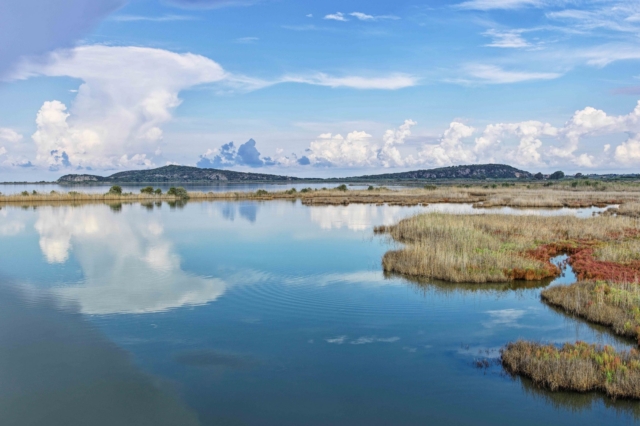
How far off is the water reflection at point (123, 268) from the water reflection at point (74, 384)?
208 cm

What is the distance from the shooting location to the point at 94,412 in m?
8.76

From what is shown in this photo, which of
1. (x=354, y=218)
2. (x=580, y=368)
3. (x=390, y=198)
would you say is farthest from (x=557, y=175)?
(x=580, y=368)

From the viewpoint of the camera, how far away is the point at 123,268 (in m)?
20.8

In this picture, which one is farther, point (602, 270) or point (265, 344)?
point (602, 270)

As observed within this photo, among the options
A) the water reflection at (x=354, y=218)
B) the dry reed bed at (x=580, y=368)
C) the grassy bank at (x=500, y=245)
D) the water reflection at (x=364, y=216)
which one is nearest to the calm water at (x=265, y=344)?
the dry reed bed at (x=580, y=368)

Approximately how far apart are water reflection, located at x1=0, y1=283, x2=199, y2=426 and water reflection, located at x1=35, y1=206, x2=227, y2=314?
2.08 metres

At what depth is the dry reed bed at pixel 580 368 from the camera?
351 inches

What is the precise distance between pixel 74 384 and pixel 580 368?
30.1ft

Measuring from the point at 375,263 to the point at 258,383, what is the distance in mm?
12129

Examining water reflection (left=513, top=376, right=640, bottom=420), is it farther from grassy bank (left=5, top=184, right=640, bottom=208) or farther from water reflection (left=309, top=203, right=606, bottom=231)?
grassy bank (left=5, top=184, right=640, bottom=208)

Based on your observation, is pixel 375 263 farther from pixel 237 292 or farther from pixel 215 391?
pixel 215 391

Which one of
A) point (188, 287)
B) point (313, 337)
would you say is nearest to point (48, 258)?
point (188, 287)

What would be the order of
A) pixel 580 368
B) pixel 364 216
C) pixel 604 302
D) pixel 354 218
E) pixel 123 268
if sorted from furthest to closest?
1. pixel 364 216
2. pixel 354 218
3. pixel 123 268
4. pixel 604 302
5. pixel 580 368

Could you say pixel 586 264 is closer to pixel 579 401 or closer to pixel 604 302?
pixel 604 302
